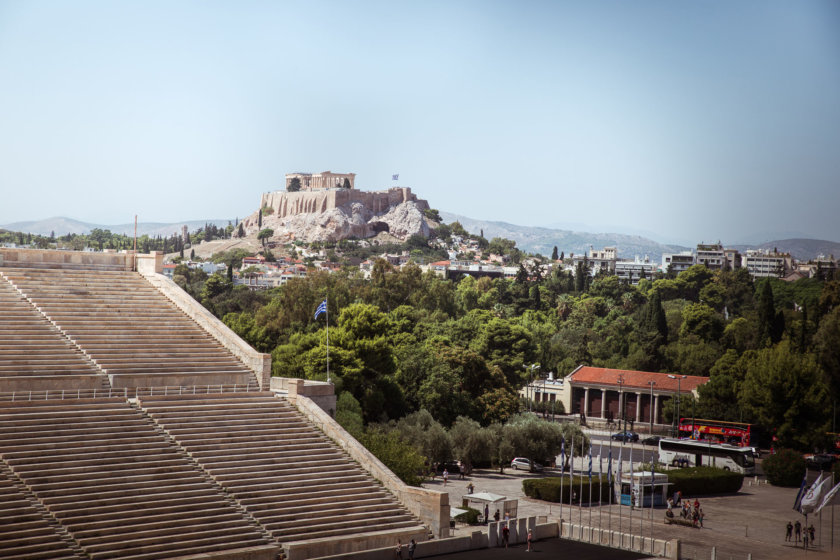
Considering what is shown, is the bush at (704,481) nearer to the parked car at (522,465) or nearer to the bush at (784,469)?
the bush at (784,469)

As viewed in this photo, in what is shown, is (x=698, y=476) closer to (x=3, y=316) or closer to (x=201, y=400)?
(x=201, y=400)

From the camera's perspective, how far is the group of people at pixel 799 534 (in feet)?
122

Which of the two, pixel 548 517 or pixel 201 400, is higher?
pixel 201 400

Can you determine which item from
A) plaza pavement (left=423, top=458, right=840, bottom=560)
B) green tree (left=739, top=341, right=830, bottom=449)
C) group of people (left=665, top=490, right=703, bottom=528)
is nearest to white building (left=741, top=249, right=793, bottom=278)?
green tree (left=739, top=341, right=830, bottom=449)

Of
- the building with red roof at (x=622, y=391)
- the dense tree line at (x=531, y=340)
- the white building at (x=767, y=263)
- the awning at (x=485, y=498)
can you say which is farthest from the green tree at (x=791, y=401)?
the white building at (x=767, y=263)

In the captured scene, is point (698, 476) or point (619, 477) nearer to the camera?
point (619, 477)

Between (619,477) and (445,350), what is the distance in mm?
A: 21674

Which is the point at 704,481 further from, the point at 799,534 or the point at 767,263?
the point at 767,263

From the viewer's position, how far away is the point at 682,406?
74688mm

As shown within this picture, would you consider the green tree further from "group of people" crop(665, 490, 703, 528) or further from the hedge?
the hedge

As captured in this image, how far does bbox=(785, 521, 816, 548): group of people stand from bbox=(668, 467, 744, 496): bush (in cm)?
899

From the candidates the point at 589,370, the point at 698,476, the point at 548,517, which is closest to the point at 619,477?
the point at 548,517

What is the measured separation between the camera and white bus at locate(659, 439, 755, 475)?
56.7 m

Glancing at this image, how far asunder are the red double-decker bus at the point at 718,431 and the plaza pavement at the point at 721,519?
13402mm
